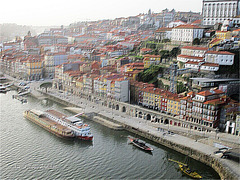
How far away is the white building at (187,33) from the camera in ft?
130

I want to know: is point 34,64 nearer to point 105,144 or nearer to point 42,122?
point 42,122

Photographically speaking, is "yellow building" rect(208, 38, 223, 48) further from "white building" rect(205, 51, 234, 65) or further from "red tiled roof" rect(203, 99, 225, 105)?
"red tiled roof" rect(203, 99, 225, 105)

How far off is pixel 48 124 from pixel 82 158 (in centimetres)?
748

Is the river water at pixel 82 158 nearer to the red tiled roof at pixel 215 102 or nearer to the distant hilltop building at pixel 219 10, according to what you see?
the red tiled roof at pixel 215 102

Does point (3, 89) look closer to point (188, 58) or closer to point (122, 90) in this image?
point (122, 90)

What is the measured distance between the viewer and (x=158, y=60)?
38594 millimetres

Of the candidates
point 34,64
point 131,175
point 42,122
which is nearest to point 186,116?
point 131,175

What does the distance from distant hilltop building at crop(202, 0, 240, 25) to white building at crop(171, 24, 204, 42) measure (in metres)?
5.65

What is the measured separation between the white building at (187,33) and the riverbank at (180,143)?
16719mm

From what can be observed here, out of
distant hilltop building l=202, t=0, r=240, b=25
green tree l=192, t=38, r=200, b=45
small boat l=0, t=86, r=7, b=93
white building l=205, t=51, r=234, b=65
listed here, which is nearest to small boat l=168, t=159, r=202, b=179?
white building l=205, t=51, r=234, b=65

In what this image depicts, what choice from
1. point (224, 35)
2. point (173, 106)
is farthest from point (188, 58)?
point (173, 106)

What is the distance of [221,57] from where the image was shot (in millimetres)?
30656

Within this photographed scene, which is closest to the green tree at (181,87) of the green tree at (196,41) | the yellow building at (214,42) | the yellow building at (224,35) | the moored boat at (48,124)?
the yellow building at (214,42)

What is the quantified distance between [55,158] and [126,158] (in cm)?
538
